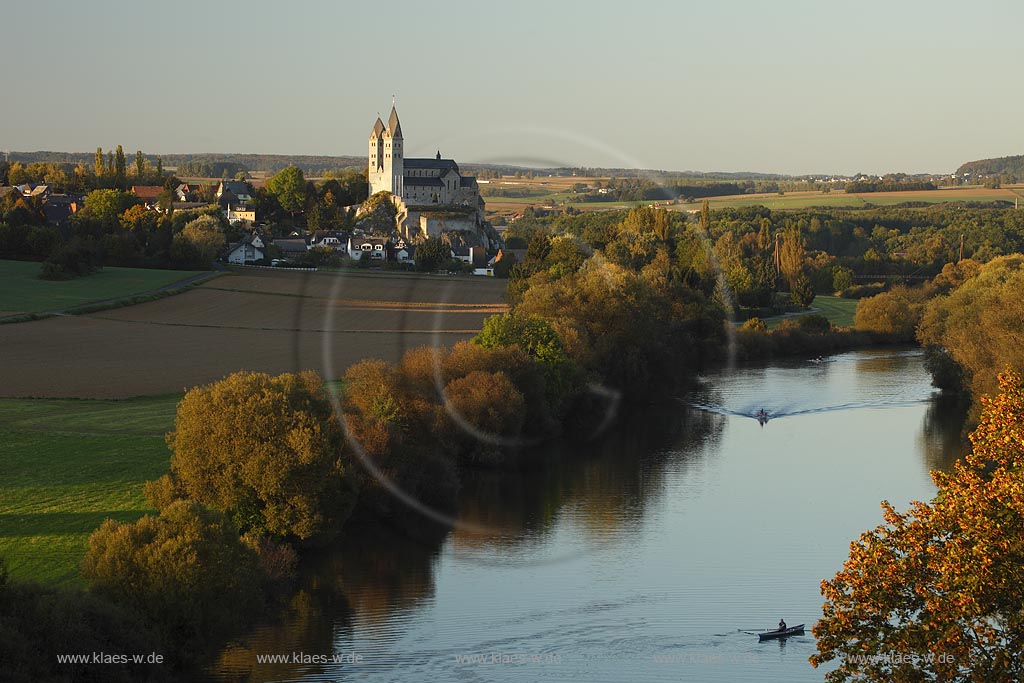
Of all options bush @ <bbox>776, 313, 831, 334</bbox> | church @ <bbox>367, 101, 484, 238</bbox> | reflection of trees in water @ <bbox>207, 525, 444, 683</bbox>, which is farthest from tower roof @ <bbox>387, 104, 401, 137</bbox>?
reflection of trees in water @ <bbox>207, 525, 444, 683</bbox>

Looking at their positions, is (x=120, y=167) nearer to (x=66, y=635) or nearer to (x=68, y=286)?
(x=68, y=286)

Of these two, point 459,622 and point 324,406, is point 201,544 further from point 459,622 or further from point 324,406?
point 324,406

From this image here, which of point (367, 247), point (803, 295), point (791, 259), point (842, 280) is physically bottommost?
point (803, 295)

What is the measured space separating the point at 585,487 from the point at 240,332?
807 inches

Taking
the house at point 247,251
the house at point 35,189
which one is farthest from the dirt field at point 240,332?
the house at point 35,189

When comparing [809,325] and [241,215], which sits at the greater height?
[241,215]

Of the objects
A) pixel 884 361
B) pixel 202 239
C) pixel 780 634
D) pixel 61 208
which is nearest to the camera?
pixel 780 634

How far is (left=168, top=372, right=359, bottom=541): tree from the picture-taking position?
1798 centimetres

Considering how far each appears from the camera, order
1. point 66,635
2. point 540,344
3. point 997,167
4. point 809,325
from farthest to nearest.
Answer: point 997,167, point 809,325, point 540,344, point 66,635

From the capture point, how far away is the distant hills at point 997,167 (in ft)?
514

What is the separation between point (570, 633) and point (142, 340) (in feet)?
85.7

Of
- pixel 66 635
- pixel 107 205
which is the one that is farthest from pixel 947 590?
pixel 107 205

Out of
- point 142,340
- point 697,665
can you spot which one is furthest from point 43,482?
point 142,340

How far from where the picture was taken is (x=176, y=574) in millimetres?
13781
